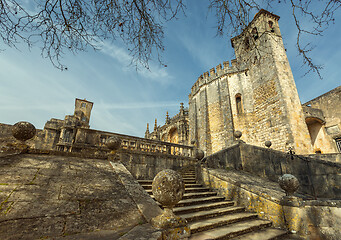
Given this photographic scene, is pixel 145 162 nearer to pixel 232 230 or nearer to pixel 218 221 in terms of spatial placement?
pixel 218 221

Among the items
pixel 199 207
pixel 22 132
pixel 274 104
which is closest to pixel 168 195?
pixel 199 207

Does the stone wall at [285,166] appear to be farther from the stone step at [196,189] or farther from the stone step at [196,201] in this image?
the stone step at [196,201]

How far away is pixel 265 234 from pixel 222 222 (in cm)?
94

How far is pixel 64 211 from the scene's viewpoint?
7.63ft

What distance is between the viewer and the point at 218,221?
368 cm

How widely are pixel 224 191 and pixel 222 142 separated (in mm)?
11646

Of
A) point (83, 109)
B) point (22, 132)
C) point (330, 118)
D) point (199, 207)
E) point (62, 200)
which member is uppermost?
point (83, 109)

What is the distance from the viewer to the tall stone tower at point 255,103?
1237cm

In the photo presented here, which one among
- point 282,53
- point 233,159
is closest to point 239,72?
point 282,53

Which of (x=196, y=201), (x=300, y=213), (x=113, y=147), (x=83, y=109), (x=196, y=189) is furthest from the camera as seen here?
(x=83, y=109)

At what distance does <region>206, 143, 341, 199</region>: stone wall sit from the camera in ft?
19.3

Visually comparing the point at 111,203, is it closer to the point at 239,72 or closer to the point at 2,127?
the point at 2,127

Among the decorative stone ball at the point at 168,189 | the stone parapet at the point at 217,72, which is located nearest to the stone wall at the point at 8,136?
the decorative stone ball at the point at 168,189

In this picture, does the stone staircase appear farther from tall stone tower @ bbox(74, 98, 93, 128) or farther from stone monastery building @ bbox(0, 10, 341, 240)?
tall stone tower @ bbox(74, 98, 93, 128)
